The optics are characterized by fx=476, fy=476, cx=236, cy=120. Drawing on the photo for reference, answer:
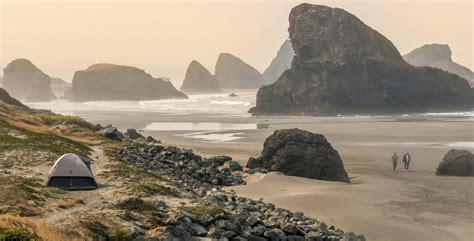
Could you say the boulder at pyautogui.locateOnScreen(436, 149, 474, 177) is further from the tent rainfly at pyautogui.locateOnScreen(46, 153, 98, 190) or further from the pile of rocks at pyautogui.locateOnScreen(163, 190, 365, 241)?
the tent rainfly at pyautogui.locateOnScreen(46, 153, 98, 190)

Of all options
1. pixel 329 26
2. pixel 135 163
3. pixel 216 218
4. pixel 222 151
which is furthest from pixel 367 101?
pixel 216 218

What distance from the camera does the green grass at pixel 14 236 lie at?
8969mm

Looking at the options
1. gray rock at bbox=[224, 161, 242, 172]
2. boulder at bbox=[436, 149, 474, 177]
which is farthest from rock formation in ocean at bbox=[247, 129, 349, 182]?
boulder at bbox=[436, 149, 474, 177]

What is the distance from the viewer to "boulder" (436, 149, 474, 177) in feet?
94.3

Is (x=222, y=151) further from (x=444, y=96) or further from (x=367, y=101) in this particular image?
(x=444, y=96)

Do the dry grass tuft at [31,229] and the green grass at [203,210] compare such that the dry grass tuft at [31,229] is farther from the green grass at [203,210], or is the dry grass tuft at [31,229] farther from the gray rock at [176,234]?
the green grass at [203,210]

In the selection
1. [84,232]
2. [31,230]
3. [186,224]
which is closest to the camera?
[31,230]

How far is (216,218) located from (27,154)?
43.7 feet

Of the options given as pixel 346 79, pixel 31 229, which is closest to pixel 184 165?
pixel 31 229

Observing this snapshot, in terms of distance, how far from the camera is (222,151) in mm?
40312

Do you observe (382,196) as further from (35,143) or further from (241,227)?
(35,143)

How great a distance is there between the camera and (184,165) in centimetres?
2612

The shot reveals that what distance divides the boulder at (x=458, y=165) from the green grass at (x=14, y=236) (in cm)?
2591

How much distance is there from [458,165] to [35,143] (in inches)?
970
